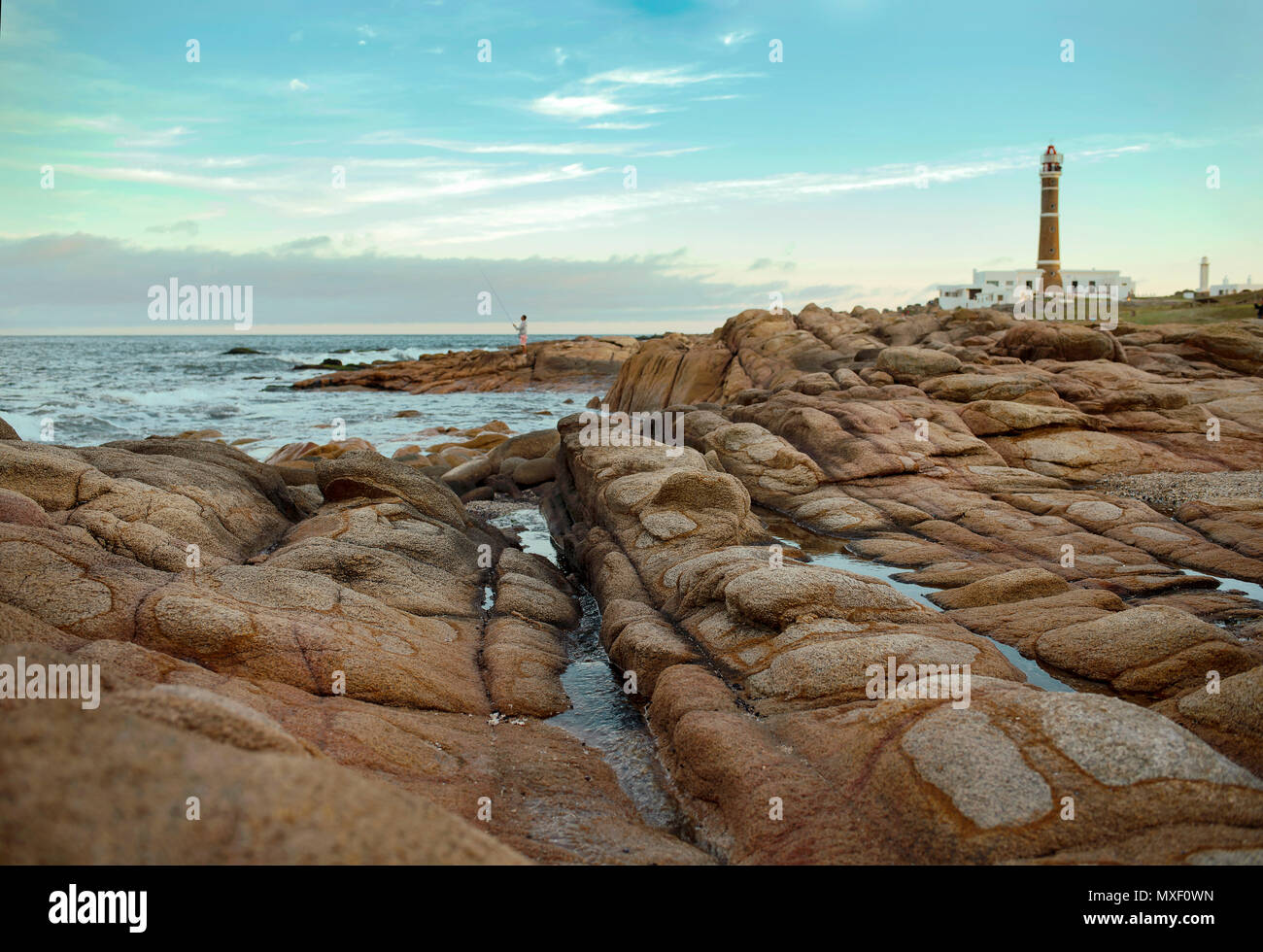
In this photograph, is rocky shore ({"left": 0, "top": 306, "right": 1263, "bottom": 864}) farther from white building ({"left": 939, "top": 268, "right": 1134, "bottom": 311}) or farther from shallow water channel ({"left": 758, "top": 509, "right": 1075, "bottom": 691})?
white building ({"left": 939, "top": 268, "right": 1134, "bottom": 311})

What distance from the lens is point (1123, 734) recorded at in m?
6.19

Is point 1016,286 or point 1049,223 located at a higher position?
point 1049,223

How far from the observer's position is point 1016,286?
251 ft

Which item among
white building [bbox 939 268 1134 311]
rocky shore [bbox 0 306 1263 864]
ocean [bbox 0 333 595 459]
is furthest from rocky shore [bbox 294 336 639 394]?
rocky shore [bbox 0 306 1263 864]

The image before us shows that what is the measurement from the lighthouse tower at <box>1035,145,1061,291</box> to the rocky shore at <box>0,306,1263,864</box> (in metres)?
59.5

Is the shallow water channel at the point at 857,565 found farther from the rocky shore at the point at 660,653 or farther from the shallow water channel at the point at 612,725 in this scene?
the shallow water channel at the point at 612,725

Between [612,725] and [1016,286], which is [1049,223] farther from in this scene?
[612,725]

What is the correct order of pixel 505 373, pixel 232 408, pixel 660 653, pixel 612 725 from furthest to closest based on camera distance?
pixel 505 373 < pixel 232 408 < pixel 660 653 < pixel 612 725

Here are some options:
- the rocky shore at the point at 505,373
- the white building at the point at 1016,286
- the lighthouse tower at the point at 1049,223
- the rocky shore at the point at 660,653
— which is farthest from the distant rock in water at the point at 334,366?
the rocky shore at the point at 660,653

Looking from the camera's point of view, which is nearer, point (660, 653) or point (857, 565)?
point (660, 653)

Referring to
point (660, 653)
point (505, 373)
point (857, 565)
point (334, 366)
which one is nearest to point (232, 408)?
point (505, 373)

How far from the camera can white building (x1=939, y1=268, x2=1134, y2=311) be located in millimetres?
75500

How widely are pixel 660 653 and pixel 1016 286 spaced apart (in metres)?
78.3
